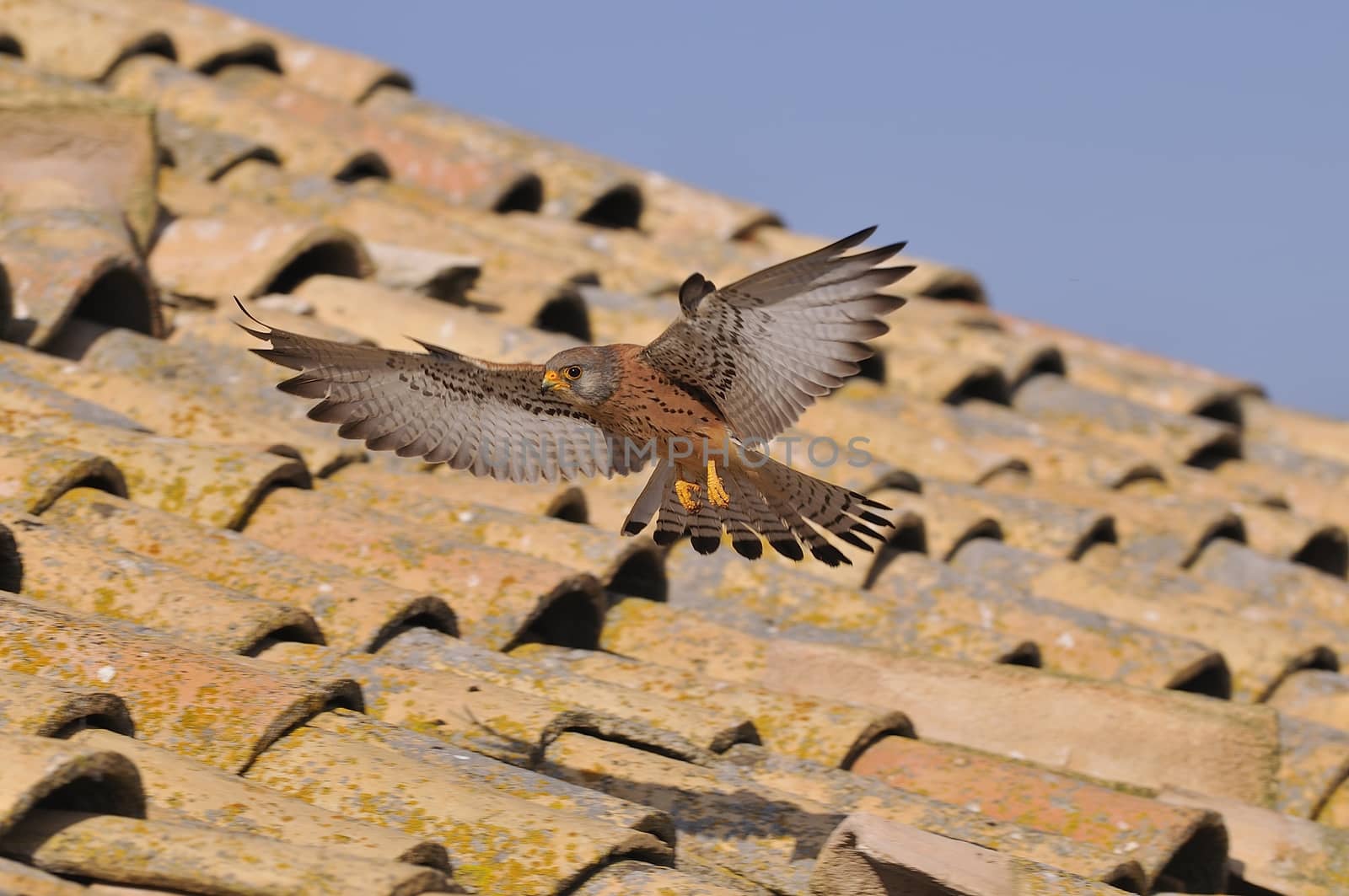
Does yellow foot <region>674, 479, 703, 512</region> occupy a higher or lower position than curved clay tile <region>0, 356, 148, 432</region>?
higher

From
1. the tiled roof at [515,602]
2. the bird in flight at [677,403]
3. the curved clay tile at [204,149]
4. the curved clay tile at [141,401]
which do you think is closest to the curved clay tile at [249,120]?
the tiled roof at [515,602]

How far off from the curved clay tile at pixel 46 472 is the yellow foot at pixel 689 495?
1.25 m

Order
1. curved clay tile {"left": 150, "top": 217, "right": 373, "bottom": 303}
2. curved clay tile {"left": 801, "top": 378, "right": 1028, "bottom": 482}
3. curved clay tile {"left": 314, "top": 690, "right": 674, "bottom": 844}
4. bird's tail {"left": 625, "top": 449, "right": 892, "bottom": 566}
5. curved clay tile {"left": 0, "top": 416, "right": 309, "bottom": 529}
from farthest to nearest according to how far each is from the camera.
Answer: curved clay tile {"left": 801, "top": 378, "right": 1028, "bottom": 482} < curved clay tile {"left": 150, "top": 217, "right": 373, "bottom": 303} < bird's tail {"left": 625, "top": 449, "right": 892, "bottom": 566} < curved clay tile {"left": 0, "top": 416, "right": 309, "bottom": 529} < curved clay tile {"left": 314, "top": 690, "right": 674, "bottom": 844}

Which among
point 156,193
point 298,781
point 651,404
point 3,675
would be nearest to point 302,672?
point 298,781

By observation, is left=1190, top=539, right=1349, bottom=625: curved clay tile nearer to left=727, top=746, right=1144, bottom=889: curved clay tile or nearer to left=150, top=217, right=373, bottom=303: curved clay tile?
left=727, top=746, right=1144, bottom=889: curved clay tile

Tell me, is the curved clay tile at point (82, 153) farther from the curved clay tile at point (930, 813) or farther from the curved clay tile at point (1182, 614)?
the curved clay tile at point (930, 813)

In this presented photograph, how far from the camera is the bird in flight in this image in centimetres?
372

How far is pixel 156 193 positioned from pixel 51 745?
3.33 meters

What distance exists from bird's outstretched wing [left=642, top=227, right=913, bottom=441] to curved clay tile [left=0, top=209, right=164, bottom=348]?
1.57 meters

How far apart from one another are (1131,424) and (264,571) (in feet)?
13.3

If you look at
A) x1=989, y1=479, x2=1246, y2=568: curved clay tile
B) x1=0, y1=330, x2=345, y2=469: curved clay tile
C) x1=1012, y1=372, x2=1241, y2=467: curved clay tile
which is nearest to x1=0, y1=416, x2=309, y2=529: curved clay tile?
x1=0, y1=330, x2=345, y2=469: curved clay tile

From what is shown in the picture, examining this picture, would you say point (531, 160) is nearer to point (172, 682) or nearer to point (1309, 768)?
point (1309, 768)

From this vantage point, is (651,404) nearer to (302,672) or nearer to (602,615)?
(602,615)

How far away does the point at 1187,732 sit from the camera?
388 cm
